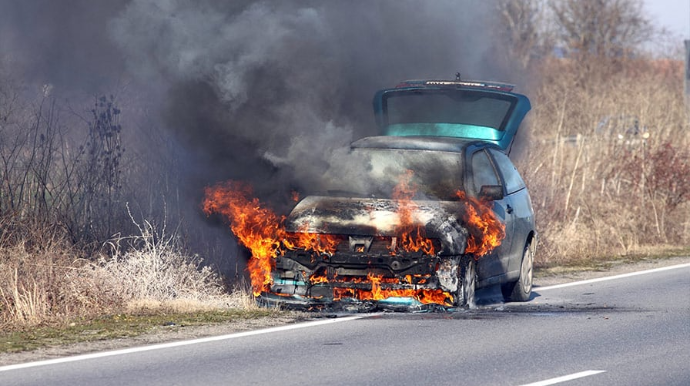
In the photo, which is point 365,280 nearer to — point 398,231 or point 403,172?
point 398,231

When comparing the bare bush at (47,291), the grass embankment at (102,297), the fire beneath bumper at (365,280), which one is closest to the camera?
the grass embankment at (102,297)

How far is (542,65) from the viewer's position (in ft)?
151

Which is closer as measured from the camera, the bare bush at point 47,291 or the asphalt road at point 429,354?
the asphalt road at point 429,354

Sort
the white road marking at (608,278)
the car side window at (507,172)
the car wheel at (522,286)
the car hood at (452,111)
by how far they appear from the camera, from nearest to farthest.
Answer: the car wheel at (522,286)
the car side window at (507,172)
the car hood at (452,111)
the white road marking at (608,278)

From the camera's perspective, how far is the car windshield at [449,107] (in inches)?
514

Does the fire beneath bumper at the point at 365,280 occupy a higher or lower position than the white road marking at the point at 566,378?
higher

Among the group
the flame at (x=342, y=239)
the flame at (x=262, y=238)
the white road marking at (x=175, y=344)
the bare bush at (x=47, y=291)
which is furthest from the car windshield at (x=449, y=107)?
the bare bush at (x=47, y=291)

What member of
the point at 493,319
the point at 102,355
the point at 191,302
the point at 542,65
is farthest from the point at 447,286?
the point at 542,65

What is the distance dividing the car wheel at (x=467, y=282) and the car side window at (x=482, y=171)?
103 cm

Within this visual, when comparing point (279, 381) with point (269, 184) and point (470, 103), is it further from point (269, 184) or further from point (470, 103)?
point (470, 103)

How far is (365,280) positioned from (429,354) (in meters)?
1.77

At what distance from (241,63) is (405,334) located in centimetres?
449

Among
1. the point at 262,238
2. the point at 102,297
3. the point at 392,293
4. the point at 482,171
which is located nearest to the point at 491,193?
the point at 482,171

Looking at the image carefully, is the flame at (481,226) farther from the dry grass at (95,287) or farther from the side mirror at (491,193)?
the dry grass at (95,287)
